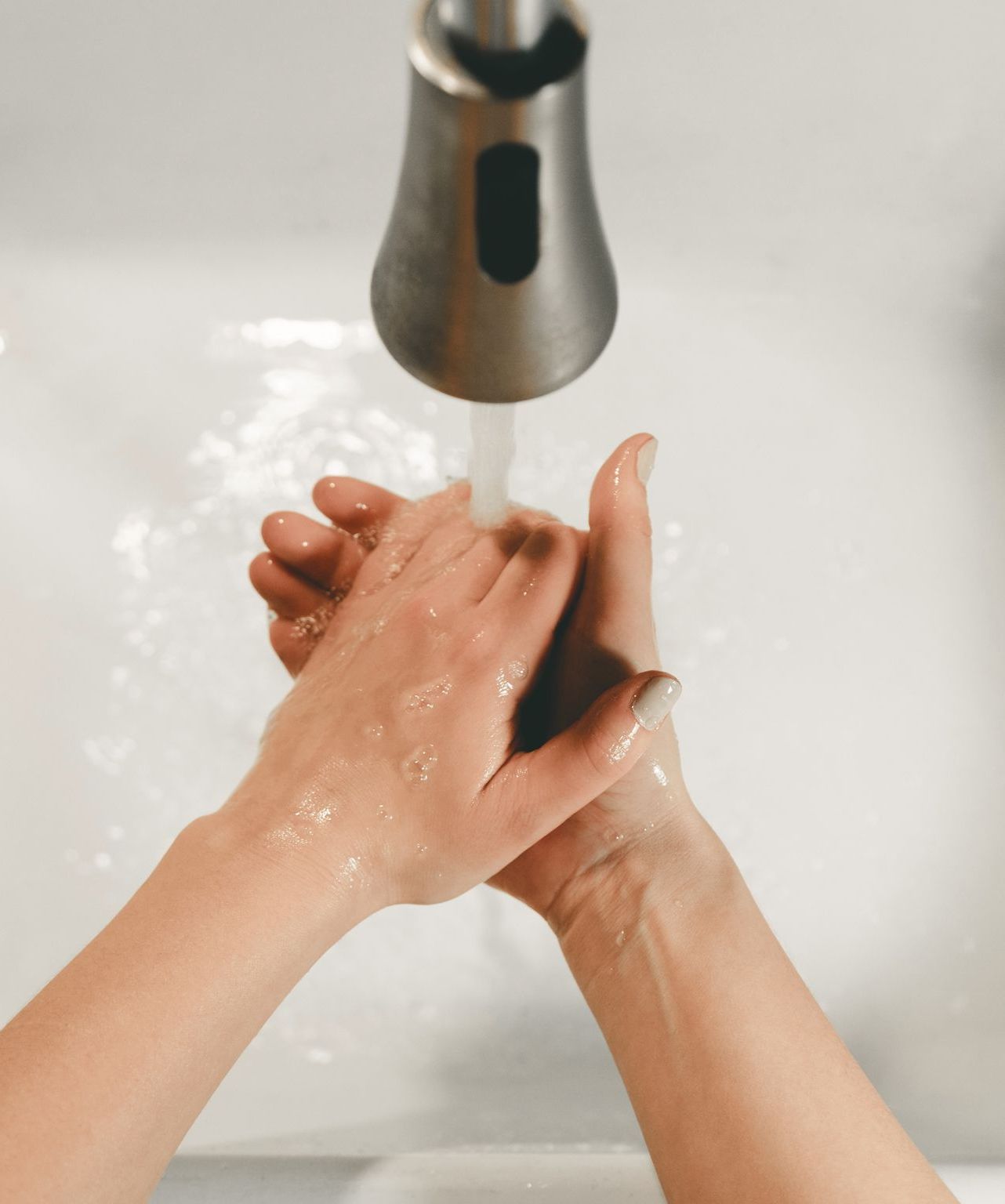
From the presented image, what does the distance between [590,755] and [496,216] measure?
35cm

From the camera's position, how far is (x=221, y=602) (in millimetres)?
1006

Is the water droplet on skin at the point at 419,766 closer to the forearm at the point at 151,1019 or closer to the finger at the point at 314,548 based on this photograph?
the forearm at the point at 151,1019

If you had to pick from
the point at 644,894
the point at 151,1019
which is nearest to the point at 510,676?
the point at 644,894

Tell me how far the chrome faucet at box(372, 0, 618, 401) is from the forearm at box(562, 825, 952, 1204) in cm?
40

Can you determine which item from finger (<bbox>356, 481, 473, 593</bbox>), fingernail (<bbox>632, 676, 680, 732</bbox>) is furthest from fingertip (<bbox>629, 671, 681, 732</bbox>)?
finger (<bbox>356, 481, 473, 593</bbox>)

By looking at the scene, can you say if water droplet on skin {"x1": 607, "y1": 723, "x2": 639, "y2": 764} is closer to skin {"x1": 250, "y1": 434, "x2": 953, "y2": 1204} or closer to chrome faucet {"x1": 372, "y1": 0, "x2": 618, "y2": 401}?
skin {"x1": 250, "y1": 434, "x2": 953, "y2": 1204}

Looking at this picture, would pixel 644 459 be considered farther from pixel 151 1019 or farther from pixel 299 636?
pixel 151 1019

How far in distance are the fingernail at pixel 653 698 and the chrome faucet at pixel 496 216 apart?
0.85 feet

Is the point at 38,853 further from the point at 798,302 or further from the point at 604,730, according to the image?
the point at 798,302

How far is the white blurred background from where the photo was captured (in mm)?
877

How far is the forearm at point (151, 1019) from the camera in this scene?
0.50 meters

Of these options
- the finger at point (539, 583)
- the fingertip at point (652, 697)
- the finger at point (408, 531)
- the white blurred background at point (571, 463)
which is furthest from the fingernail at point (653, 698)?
the white blurred background at point (571, 463)

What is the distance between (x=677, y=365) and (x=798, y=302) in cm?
13

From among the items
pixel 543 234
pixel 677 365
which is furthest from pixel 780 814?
pixel 543 234
